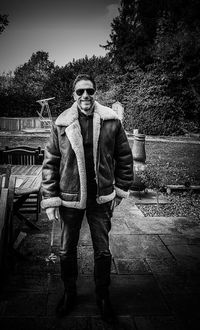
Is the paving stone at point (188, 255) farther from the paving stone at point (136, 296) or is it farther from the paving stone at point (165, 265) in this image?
the paving stone at point (136, 296)

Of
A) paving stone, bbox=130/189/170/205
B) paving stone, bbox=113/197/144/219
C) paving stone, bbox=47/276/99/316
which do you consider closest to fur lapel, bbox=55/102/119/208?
paving stone, bbox=47/276/99/316

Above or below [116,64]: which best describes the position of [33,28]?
above

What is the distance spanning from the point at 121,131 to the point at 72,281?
4.66 ft

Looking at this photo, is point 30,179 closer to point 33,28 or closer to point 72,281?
point 72,281

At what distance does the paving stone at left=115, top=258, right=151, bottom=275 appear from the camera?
3037 mm

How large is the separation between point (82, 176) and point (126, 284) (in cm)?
137

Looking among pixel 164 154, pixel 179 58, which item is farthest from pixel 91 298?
pixel 179 58

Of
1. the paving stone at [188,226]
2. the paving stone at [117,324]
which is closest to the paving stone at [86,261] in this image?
the paving stone at [117,324]

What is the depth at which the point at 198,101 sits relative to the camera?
61.9 ft

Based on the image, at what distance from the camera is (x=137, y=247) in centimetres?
362

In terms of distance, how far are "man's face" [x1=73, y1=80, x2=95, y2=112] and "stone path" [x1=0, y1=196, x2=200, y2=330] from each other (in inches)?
70.3

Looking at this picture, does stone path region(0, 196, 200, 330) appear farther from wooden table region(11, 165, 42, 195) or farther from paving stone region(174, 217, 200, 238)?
wooden table region(11, 165, 42, 195)

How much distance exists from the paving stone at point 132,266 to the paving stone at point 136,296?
10cm

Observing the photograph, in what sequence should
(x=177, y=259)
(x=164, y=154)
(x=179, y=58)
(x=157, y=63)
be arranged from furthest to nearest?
(x=157, y=63)
(x=179, y=58)
(x=164, y=154)
(x=177, y=259)
